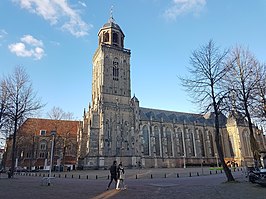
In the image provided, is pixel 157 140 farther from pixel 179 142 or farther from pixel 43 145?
pixel 43 145

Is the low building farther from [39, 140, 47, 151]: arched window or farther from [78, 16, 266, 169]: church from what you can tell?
[78, 16, 266, 169]: church

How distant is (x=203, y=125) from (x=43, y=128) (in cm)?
5407

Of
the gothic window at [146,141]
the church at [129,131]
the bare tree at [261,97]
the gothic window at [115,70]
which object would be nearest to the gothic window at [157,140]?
the church at [129,131]

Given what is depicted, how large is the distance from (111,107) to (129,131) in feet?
26.0

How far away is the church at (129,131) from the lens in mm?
53469

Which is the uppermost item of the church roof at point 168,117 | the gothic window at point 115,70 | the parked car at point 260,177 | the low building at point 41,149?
the gothic window at point 115,70

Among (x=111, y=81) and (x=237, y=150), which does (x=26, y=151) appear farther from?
(x=237, y=150)

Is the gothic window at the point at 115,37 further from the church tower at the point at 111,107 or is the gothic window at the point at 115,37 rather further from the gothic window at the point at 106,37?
the gothic window at the point at 106,37

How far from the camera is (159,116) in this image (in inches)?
2862

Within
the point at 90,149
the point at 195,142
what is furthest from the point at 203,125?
the point at 90,149

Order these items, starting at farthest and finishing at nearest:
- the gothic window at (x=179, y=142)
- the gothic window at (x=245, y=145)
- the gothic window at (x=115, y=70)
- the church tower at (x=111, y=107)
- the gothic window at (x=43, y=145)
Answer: the gothic window at (x=245, y=145) → the gothic window at (x=179, y=142) → the gothic window at (x=43, y=145) → the gothic window at (x=115, y=70) → the church tower at (x=111, y=107)

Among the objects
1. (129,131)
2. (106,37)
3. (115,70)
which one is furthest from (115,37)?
(129,131)

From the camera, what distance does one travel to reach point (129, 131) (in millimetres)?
56812

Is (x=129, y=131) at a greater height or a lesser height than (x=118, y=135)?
greater
